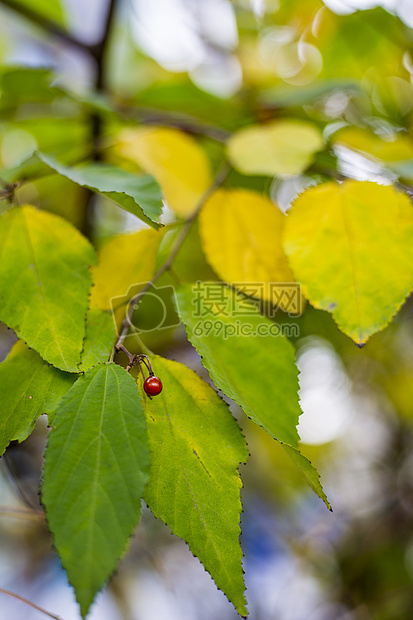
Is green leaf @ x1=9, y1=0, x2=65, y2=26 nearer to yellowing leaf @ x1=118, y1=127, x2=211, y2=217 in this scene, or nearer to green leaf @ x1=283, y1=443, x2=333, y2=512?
yellowing leaf @ x1=118, y1=127, x2=211, y2=217

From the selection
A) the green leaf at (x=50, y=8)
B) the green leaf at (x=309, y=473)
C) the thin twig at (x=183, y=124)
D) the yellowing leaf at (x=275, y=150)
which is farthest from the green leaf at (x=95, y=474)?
the green leaf at (x=50, y=8)

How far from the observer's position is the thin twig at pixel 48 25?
69 cm

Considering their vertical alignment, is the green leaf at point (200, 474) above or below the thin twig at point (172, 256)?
below

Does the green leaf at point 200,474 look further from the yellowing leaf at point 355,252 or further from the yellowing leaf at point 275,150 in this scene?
the yellowing leaf at point 275,150

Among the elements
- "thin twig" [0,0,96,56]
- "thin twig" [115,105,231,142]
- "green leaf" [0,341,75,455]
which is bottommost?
"green leaf" [0,341,75,455]

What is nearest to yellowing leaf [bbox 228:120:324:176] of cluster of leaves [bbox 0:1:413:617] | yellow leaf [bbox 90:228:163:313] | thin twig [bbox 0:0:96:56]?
cluster of leaves [bbox 0:1:413:617]

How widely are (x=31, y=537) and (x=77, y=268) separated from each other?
102cm

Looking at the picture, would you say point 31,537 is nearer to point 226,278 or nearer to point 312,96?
point 226,278

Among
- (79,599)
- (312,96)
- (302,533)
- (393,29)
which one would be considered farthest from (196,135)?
(302,533)

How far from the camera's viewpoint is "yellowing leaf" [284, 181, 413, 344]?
389 millimetres

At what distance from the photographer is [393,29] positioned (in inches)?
31.8

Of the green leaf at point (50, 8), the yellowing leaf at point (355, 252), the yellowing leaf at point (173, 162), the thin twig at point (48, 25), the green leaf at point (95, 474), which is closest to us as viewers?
the green leaf at point (95, 474)

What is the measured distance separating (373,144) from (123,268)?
0.44 m

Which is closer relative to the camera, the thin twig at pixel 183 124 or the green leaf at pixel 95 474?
the green leaf at pixel 95 474
